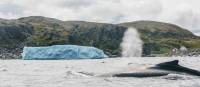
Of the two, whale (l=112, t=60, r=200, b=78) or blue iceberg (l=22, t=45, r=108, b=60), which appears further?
blue iceberg (l=22, t=45, r=108, b=60)

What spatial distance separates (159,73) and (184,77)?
289cm

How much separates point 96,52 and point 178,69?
135m

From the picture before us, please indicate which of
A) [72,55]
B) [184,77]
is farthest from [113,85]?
[72,55]

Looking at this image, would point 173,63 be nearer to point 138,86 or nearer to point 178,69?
point 178,69

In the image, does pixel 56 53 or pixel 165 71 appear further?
pixel 56 53

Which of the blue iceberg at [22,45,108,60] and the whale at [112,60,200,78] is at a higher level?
the whale at [112,60,200,78]

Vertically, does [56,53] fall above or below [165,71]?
below

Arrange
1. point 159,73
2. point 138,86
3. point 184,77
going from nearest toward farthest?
point 138,86
point 184,77
point 159,73

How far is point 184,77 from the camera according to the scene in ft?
108

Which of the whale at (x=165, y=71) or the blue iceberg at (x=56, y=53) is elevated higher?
the whale at (x=165, y=71)

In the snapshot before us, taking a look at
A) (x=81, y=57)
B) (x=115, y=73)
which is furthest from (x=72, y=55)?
(x=115, y=73)

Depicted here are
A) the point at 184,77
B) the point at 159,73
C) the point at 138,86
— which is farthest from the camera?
the point at 159,73

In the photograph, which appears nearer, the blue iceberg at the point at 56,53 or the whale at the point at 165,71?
the whale at the point at 165,71

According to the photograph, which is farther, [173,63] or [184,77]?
[173,63]
